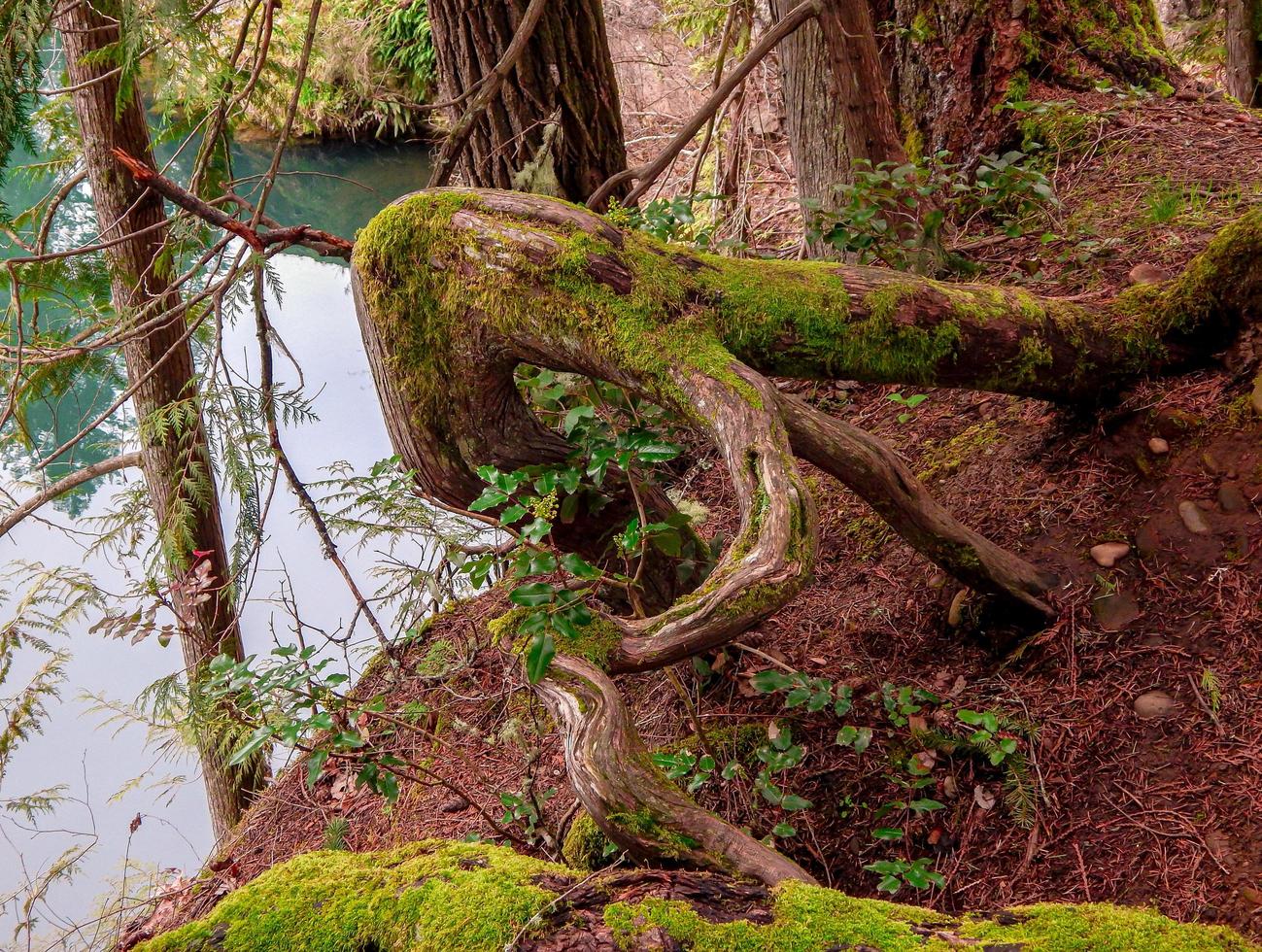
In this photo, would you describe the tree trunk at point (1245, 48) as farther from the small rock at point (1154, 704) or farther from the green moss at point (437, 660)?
the green moss at point (437, 660)

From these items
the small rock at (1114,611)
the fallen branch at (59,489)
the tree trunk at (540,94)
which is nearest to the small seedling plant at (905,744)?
the small rock at (1114,611)

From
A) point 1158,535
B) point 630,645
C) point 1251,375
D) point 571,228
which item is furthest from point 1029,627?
point 571,228

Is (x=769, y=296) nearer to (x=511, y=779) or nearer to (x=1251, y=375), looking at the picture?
(x=1251, y=375)

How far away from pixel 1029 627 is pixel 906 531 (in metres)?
0.49

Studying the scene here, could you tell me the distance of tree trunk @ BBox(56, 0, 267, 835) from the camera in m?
4.05

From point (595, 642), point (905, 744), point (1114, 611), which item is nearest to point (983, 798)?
point (905, 744)

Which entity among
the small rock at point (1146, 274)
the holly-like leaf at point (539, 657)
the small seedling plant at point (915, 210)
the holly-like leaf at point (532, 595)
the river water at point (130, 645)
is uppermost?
the small seedling plant at point (915, 210)

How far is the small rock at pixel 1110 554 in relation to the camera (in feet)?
8.80

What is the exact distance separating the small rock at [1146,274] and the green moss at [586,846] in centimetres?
263

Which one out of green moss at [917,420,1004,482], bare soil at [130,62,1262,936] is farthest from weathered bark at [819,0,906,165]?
green moss at [917,420,1004,482]

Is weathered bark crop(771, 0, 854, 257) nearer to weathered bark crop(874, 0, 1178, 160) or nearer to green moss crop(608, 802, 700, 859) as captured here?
weathered bark crop(874, 0, 1178, 160)

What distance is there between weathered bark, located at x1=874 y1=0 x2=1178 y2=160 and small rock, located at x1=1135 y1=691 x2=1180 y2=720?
296 cm

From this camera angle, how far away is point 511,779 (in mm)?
3123

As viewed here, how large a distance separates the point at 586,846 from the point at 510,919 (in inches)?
32.6
